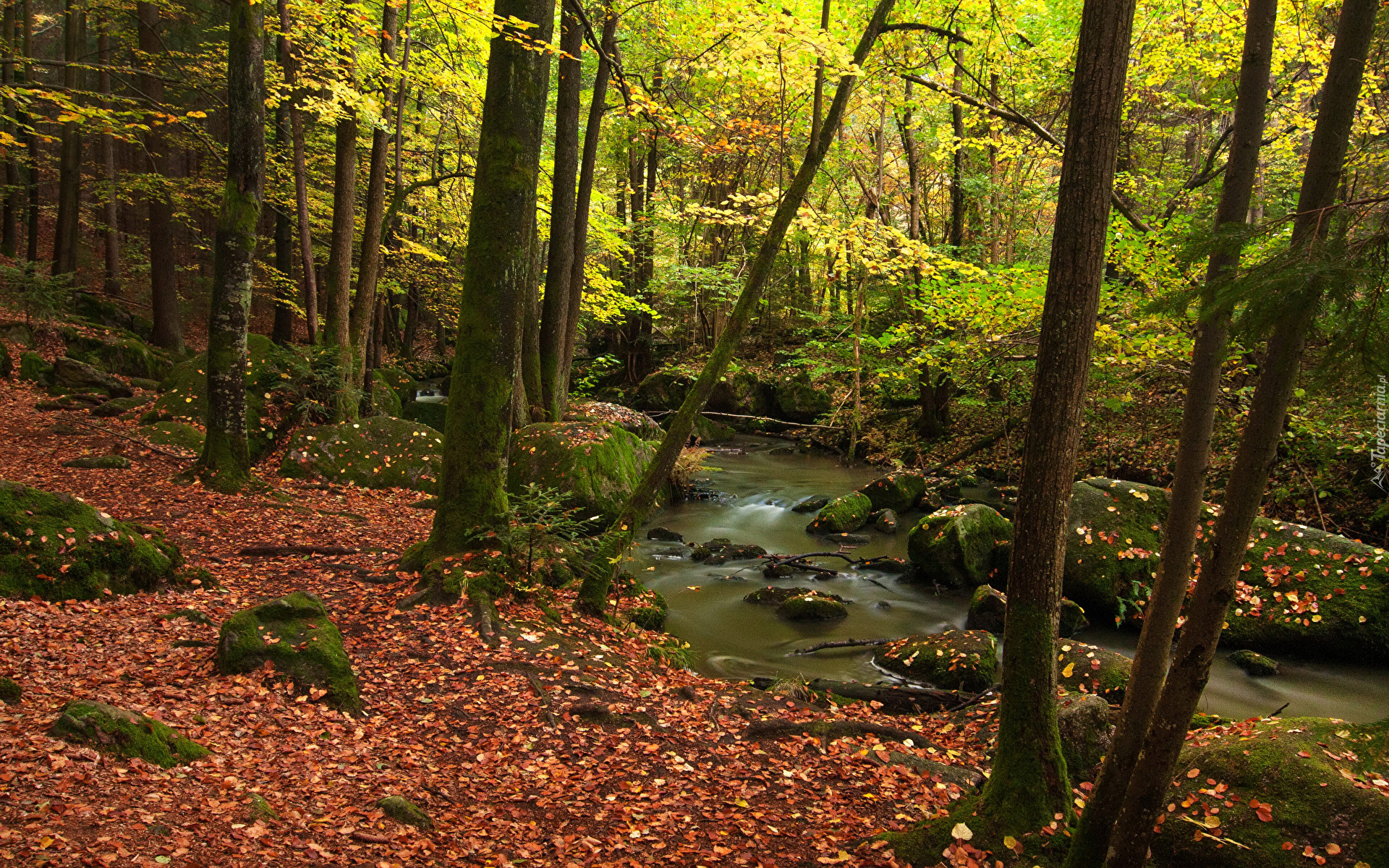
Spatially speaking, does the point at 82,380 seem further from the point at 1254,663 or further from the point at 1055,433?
the point at 1254,663

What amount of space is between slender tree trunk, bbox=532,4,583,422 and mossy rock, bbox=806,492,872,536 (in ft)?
16.6

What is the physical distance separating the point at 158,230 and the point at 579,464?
11374 millimetres

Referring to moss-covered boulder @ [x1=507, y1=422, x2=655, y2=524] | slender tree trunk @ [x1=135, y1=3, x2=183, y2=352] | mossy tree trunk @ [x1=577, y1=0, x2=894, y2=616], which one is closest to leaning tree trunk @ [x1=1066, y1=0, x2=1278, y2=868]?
mossy tree trunk @ [x1=577, y1=0, x2=894, y2=616]

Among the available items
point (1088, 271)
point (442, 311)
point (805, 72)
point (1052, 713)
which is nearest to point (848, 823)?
point (1052, 713)

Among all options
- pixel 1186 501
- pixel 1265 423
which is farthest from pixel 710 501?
pixel 1265 423

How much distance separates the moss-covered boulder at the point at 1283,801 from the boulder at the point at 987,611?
4584 mm

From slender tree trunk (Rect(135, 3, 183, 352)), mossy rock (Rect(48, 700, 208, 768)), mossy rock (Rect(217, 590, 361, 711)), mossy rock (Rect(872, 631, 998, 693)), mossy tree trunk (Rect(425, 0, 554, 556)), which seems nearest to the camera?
mossy rock (Rect(48, 700, 208, 768))

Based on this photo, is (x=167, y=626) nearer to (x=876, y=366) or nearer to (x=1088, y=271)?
(x=1088, y=271)

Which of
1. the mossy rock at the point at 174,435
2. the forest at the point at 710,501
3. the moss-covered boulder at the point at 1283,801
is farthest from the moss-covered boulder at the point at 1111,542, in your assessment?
the mossy rock at the point at 174,435

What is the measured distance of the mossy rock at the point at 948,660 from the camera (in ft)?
23.3

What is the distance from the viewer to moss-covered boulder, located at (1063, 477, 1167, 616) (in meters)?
8.95

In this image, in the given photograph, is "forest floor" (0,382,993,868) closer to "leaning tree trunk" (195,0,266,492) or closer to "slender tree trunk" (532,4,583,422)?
"leaning tree trunk" (195,0,266,492)

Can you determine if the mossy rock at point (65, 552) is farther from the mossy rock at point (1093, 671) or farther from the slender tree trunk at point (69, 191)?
the slender tree trunk at point (69, 191)

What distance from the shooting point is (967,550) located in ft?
33.7
